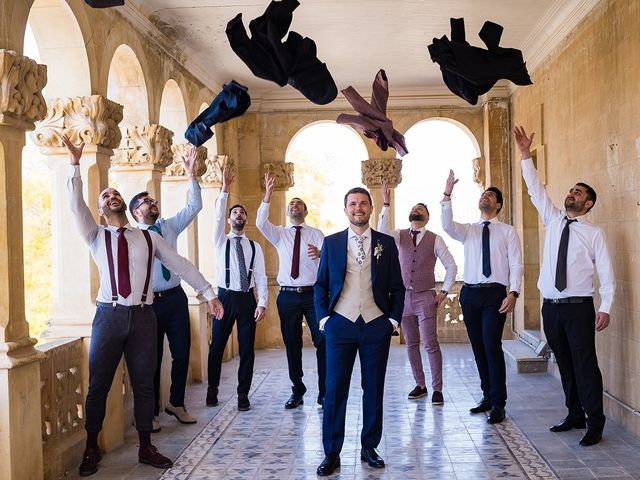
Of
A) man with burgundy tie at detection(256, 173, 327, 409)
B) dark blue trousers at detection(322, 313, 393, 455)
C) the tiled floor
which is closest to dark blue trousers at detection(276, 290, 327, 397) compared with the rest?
man with burgundy tie at detection(256, 173, 327, 409)

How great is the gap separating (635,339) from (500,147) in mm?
6099

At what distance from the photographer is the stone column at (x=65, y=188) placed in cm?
598

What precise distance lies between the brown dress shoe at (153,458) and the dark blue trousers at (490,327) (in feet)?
8.93

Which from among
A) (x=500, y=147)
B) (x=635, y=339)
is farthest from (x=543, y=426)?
(x=500, y=147)

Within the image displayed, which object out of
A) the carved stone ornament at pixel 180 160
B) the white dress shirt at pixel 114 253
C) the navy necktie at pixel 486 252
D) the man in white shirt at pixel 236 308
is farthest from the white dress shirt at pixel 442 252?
the carved stone ornament at pixel 180 160

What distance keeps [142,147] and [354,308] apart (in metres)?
3.44

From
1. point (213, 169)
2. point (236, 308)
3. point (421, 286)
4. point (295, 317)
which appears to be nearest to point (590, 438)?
point (421, 286)

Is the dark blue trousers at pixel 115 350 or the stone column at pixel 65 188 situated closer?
the dark blue trousers at pixel 115 350

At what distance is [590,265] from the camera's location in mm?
5891

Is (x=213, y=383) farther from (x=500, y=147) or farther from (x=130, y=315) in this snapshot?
(x=500, y=147)

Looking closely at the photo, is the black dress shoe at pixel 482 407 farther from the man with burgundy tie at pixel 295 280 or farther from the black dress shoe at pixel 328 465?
the black dress shoe at pixel 328 465

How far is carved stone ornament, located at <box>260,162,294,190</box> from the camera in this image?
12.3 m

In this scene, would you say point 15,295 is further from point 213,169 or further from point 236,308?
point 213,169

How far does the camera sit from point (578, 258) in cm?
588
